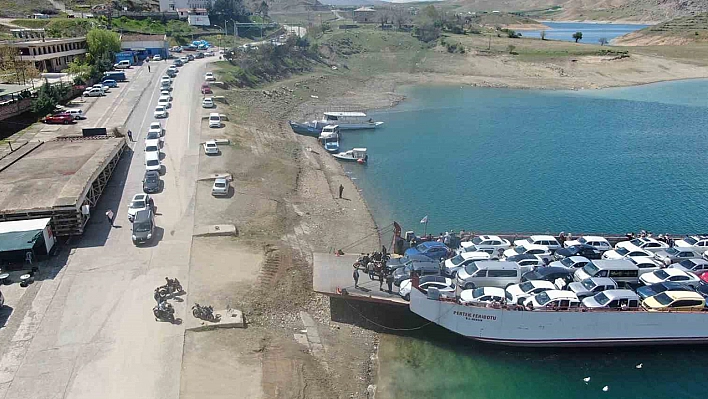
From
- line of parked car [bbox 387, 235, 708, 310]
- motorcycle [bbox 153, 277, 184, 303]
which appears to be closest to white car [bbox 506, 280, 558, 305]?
line of parked car [bbox 387, 235, 708, 310]

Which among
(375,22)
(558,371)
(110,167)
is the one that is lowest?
(558,371)

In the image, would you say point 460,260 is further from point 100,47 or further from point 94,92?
point 100,47

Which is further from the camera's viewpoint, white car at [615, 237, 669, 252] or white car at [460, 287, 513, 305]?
white car at [615, 237, 669, 252]

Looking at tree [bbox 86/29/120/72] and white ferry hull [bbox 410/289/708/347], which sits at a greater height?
tree [bbox 86/29/120/72]

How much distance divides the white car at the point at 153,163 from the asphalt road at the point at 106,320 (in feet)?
10.7

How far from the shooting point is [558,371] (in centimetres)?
2475

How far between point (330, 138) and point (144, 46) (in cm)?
5342

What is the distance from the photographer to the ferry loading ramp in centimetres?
2964

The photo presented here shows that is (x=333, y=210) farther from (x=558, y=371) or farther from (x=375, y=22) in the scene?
(x=375, y=22)

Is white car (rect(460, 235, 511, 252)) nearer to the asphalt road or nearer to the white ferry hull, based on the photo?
the white ferry hull

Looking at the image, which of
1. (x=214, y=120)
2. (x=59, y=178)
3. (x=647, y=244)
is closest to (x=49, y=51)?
(x=214, y=120)

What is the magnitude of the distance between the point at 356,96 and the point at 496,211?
2185 inches

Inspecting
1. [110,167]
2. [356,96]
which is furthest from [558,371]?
[356,96]

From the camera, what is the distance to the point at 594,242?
32094mm
